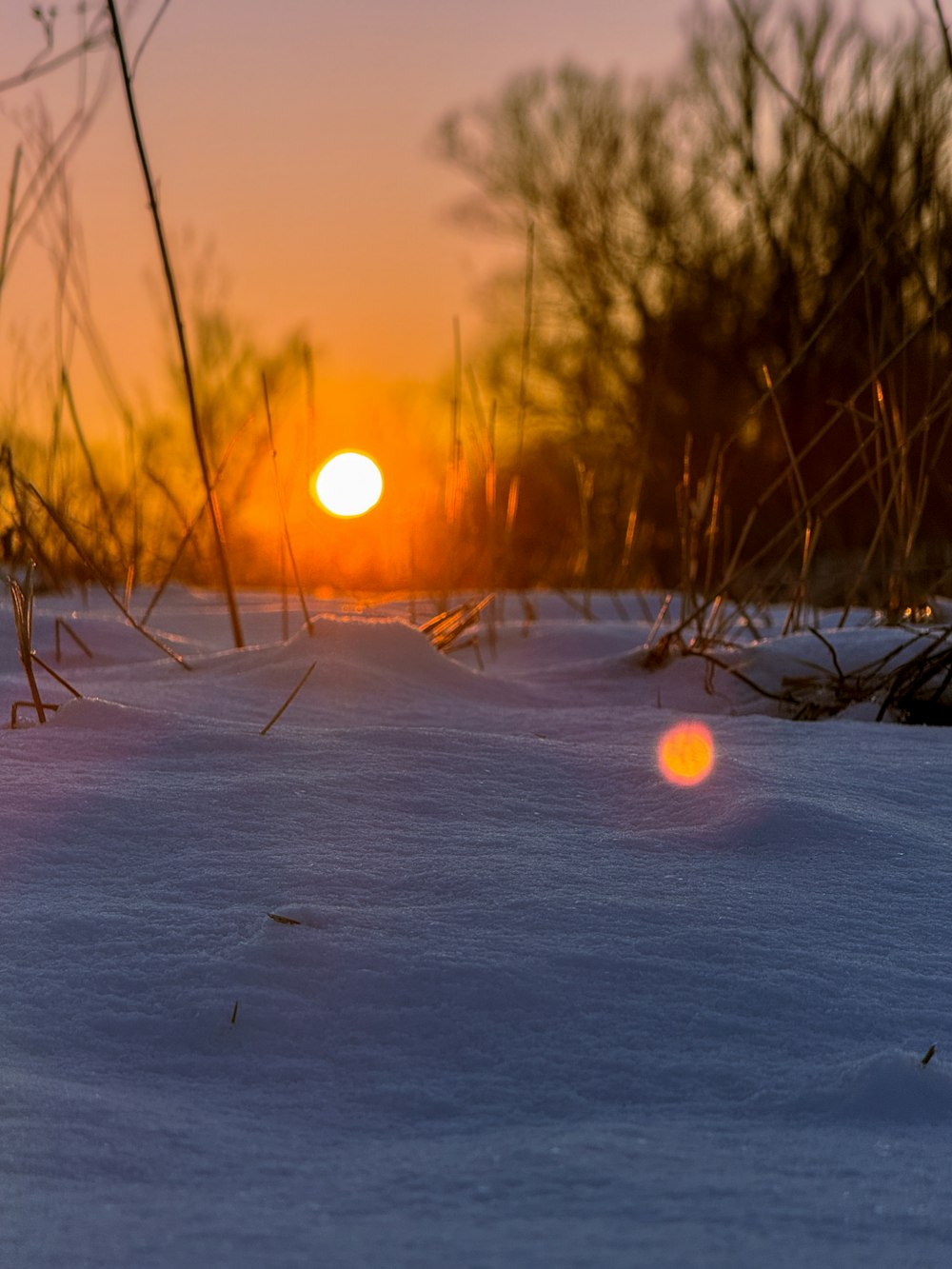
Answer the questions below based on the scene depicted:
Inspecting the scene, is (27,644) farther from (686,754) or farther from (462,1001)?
(462,1001)

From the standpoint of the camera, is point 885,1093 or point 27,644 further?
point 27,644

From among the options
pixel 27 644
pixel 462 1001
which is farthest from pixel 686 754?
pixel 27 644

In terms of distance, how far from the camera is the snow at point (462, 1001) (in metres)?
0.47

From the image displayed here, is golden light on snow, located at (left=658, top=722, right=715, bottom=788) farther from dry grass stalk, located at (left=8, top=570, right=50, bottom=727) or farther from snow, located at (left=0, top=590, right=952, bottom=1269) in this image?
dry grass stalk, located at (left=8, top=570, right=50, bottom=727)

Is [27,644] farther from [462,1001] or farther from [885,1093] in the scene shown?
[885,1093]

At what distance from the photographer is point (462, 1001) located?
649 mm

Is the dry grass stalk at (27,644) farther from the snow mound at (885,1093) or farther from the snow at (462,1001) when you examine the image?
the snow mound at (885,1093)

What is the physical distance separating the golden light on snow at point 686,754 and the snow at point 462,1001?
0.02 metres

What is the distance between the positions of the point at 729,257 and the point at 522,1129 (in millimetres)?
10665

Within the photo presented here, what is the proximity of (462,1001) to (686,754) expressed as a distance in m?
0.58

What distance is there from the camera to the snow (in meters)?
0.47

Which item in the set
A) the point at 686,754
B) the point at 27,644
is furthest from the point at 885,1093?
the point at 27,644

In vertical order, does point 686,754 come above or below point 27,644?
below

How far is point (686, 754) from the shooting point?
1178 mm
